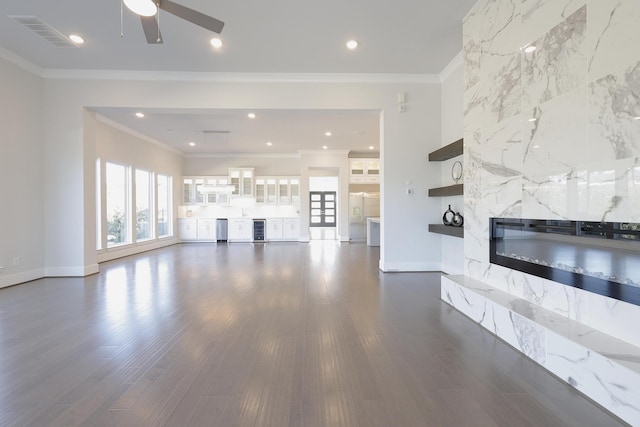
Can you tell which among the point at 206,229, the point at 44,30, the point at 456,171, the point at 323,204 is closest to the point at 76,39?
the point at 44,30

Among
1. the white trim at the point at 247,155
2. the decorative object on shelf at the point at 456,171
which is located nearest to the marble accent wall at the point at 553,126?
the decorative object on shelf at the point at 456,171

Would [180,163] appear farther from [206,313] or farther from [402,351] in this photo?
[402,351]

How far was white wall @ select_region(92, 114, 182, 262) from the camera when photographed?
6542 mm

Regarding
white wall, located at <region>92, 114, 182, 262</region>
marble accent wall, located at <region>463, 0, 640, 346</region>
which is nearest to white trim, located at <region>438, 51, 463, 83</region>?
marble accent wall, located at <region>463, 0, 640, 346</region>

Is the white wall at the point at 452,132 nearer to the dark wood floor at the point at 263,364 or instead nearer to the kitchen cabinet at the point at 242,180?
the dark wood floor at the point at 263,364

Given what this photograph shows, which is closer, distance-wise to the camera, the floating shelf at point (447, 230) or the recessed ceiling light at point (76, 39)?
the recessed ceiling light at point (76, 39)

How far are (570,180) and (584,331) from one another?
3.41 ft

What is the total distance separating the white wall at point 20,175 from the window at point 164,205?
168 inches

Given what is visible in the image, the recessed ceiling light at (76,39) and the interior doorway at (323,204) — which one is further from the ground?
the recessed ceiling light at (76,39)

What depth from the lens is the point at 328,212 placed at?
13.5 metres

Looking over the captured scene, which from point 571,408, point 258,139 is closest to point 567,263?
point 571,408

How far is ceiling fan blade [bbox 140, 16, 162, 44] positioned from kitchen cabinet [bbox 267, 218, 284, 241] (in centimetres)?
795

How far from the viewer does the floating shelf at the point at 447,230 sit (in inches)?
160

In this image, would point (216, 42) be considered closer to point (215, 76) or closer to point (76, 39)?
point (215, 76)
